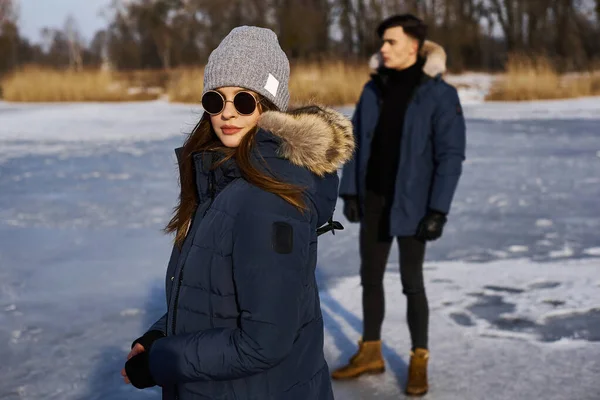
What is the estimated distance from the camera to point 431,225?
287 centimetres

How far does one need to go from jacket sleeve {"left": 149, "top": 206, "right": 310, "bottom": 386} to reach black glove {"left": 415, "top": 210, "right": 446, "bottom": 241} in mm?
1658

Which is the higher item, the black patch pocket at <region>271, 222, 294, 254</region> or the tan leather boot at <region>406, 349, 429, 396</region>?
the black patch pocket at <region>271, 222, 294, 254</region>

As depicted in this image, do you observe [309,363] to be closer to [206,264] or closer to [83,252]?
[206,264]

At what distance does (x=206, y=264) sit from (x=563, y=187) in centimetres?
618

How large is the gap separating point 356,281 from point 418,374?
1.45 metres

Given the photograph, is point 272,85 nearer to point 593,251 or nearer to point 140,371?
point 140,371

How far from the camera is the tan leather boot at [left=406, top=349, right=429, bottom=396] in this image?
2.88 m

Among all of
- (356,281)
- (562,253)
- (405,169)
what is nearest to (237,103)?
(405,169)

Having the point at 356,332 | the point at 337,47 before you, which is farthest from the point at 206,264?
the point at 337,47

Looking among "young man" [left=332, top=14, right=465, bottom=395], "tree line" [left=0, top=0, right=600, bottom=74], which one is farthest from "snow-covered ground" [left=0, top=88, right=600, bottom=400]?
"tree line" [left=0, top=0, right=600, bottom=74]

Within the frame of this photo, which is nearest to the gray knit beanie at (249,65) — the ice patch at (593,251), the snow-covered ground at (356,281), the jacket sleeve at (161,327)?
the jacket sleeve at (161,327)

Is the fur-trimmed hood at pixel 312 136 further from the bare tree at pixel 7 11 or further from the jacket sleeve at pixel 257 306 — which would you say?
the bare tree at pixel 7 11

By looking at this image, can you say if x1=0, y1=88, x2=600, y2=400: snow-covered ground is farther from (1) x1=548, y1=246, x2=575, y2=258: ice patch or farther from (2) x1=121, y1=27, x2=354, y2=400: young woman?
(2) x1=121, y1=27, x2=354, y2=400: young woman

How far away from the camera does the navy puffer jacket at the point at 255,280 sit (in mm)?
1229
